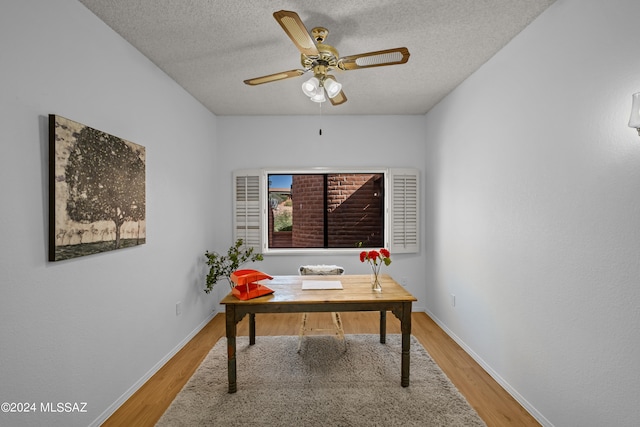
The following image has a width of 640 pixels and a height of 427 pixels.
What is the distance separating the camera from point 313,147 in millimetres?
4168

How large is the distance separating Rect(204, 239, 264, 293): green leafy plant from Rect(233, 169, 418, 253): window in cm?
16

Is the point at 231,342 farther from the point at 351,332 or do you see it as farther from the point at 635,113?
the point at 635,113

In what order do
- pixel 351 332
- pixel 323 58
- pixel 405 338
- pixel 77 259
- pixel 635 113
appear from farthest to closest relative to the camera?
pixel 351 332 < pixel 405 338 < pixel 323 58 < pixel 77 259 < pixel 635 113

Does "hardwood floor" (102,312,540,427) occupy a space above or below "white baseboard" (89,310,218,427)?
below

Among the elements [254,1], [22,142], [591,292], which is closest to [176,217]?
[22,142]

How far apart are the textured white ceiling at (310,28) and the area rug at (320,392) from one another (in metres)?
2.66

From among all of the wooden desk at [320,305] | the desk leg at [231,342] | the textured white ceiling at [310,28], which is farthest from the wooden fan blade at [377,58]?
the desk leg at [231,342]

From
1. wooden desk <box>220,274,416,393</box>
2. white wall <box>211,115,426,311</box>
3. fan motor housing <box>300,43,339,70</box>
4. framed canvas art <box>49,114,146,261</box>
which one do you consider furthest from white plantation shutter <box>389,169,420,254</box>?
framed canvas art <box>49,114,146,261</box>

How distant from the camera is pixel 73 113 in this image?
5.95 feet

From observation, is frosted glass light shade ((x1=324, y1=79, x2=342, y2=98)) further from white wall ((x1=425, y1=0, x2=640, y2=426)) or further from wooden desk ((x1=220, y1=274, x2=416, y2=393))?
wooden desk ((x1=220, y1=274, x2=416, y2=393))

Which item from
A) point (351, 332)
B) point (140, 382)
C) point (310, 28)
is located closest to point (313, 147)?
point (310, 28)

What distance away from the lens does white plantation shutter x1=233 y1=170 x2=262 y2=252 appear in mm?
4137

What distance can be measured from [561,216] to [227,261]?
363 cm

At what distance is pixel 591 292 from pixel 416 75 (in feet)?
7.42
